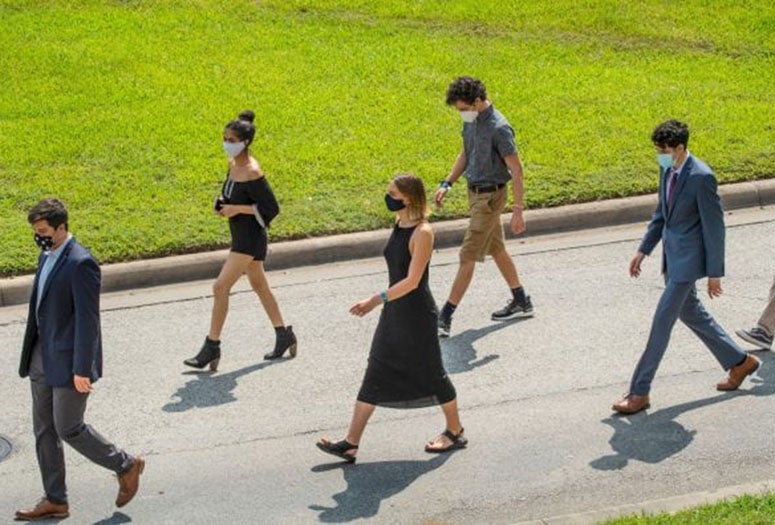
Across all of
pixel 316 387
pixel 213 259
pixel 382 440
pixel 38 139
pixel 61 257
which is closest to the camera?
pixel 61 257

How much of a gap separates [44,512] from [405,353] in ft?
6.95

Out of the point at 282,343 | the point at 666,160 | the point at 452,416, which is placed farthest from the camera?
the point at 282,343

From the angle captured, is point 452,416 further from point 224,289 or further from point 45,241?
point 45,241

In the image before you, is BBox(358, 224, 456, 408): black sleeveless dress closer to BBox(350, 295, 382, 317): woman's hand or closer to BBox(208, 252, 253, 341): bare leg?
BBox(350, 295, 382, 317): woman's hand

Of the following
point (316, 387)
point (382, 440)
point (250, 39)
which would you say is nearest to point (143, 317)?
point (316, 387)

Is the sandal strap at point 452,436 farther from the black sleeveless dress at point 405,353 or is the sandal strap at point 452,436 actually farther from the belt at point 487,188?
the belt at point 487,188

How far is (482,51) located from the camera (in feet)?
56.3

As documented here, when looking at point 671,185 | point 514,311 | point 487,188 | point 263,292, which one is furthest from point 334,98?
point 671,185

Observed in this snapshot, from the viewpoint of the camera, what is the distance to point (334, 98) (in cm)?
1583

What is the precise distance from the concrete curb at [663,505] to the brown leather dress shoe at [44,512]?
7.86 ft

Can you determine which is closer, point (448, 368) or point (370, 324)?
point (448, 368)

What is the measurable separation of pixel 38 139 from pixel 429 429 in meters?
6.73

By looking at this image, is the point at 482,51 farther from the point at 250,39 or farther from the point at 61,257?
the point at 61,257

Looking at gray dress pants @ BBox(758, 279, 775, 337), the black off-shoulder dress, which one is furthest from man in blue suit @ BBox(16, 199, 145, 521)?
gray dress pants @ BBox(758, 279, 775, 337)
